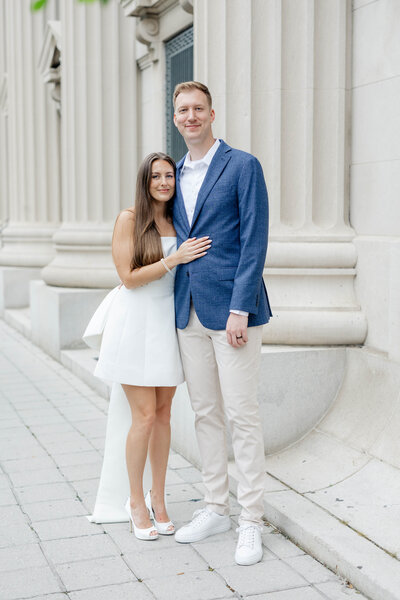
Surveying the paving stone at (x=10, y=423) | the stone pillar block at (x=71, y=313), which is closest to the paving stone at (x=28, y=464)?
the paving stone at (x=10, y=423)

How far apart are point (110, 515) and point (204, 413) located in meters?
0.85

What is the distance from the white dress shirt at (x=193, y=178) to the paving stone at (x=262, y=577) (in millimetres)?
1744

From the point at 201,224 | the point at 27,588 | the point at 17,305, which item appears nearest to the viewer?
the point at 27,588

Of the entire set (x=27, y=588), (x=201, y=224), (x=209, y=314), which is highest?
(x=201, y=224)

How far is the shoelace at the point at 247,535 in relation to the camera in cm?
408

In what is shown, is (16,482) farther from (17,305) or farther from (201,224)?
(17,305)

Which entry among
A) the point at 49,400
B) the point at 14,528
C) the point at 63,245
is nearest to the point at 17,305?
the point at 63,245

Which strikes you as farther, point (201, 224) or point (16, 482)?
point (16, 482)

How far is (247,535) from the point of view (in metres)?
4.11

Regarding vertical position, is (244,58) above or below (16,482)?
above

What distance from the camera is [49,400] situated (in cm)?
782

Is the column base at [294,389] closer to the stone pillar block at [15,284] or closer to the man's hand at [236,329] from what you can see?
the man's hand at [236,329]

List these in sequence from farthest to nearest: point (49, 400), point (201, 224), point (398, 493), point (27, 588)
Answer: point (49, 400) < point (398, 493) < point (201, 224) < point (27, 588)

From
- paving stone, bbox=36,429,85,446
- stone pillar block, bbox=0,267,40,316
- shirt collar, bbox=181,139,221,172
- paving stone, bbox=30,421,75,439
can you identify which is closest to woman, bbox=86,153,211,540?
shirt collar, bbox=181,139,221,172
